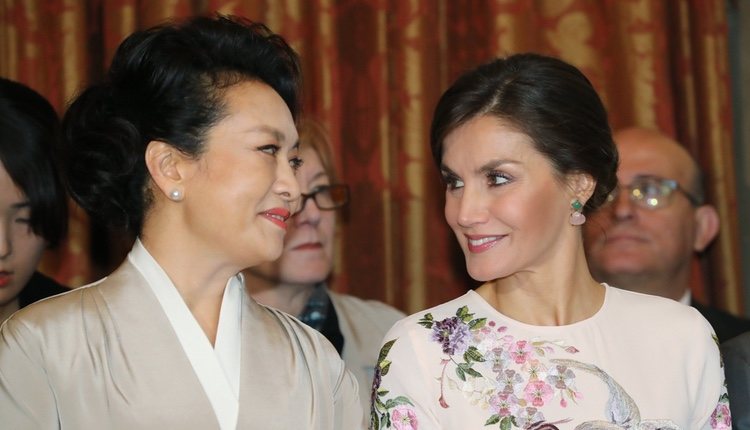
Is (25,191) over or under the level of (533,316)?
over

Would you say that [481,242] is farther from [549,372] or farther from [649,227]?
[649,227]

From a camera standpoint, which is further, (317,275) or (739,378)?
(317,275)

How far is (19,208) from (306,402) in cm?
92

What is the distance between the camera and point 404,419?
1944 millimetres

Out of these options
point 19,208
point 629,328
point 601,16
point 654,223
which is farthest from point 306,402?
point 601,16

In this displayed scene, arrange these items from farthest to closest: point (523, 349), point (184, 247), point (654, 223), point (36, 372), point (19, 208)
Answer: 1. point (654, 223)
2. point (19, 208)
3. point (523, 349)
4. point (184, 247)
5. point (36, 372)

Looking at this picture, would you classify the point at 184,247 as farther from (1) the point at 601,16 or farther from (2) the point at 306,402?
(1) the point at 601,16

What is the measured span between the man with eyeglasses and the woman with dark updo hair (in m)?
1.29

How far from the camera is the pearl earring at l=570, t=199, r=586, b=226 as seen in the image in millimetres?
2078

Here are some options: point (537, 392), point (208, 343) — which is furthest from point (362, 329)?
point (208, 343)

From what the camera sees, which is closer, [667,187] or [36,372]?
[36,372]

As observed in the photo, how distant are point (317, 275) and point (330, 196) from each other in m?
0.23

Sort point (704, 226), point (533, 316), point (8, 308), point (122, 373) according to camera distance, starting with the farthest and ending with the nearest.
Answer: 1. point (704, 226)
2. point (8, 308)
3. point (533, 316)
4. point (122, 373)

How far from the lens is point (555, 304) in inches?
82.0
